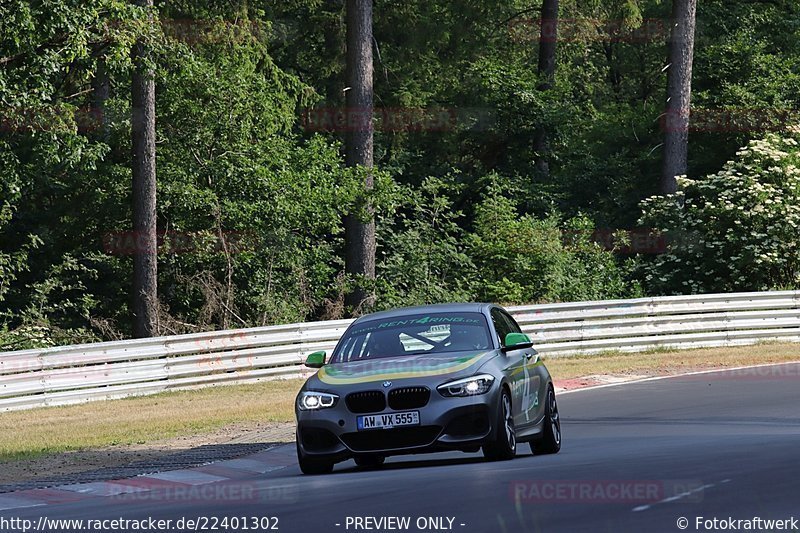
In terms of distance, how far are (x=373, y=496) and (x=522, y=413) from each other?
3180 mm

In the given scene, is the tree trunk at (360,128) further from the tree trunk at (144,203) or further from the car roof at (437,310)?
the car roof at (437,310)

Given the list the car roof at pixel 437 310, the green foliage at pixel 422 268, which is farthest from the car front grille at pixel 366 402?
the green foliage at pixel 422 268

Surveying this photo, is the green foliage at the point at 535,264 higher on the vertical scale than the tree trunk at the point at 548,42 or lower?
lower

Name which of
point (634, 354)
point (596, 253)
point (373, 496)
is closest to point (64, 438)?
point (373, 496)

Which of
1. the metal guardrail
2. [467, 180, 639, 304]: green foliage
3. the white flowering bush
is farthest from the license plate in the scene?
the white flowering bush

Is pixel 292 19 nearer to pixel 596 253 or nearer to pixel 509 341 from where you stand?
pixel 596 253

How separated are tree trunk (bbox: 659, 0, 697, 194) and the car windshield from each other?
25403 mm

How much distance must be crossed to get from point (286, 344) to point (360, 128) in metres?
10.3

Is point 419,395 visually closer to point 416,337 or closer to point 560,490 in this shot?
point 416,337

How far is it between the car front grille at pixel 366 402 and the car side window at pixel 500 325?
1.52m

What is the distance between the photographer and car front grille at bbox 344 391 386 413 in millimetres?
12664

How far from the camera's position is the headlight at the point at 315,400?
42.1ft

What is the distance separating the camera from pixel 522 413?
44.4 ft

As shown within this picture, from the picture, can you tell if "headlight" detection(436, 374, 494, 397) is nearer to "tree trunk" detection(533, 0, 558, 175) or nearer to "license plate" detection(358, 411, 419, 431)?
"license plate" detection(358, 411, 419, 431)
